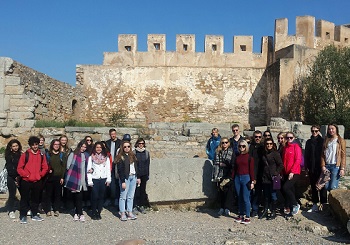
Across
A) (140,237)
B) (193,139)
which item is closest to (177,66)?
(193,139)

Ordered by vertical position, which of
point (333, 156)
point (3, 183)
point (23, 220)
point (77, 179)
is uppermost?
point (333, 156)

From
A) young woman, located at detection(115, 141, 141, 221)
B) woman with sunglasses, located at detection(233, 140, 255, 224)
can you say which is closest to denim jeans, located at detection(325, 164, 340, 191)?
woman with sunglasses, located at detection(233, 140, 255, 224)

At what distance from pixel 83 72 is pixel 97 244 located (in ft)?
67.0

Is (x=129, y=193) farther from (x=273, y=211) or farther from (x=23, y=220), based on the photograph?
(x=273, y=211)

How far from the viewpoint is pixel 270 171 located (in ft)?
22.6

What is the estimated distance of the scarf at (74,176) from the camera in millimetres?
7051

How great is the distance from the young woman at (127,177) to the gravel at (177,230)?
0.78ft

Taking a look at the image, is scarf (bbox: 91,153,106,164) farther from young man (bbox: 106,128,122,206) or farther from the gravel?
the gravel

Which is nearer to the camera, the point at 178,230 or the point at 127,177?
the point at 178,230

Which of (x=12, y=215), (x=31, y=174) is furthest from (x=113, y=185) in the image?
(x=12, y=215)

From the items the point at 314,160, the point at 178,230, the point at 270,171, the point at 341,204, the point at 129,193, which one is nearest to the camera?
the point at 341,204

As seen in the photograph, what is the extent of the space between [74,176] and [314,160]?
444 cm

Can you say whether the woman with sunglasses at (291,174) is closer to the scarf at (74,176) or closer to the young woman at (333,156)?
the young woman at (333,156)

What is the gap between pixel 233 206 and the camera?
760 cm
